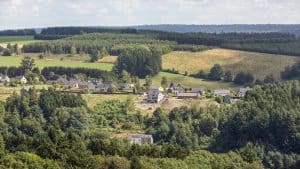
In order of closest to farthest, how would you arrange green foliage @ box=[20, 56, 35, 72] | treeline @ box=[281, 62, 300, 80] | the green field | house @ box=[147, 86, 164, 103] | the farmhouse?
1. the farmhouse
2. house @ box=[147, 86, 164, 103]
3. treeline @ box=[281, 62, 300, 80]
4. green foliage @ box=[20, 56, 35, 72]
5. the green field

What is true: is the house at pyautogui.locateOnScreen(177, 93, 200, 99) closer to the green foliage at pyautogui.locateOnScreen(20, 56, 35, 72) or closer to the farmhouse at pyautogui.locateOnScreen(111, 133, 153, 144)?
the farmhouse at pyautogui.locateOnScreen(111, 133, 153, 144)

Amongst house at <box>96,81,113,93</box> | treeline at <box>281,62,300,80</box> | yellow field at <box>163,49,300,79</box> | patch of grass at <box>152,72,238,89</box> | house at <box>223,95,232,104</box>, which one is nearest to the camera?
house at <box>223,95,232,104</box>

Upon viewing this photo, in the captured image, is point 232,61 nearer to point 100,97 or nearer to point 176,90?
point 176,90

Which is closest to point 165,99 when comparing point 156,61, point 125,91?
point 125,91

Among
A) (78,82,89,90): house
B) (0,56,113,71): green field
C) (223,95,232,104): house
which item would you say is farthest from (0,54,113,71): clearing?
(223,95,232,104): house

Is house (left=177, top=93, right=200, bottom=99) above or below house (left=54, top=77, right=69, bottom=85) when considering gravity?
above

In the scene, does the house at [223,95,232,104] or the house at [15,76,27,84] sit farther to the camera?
the house at [15,76,27,84]

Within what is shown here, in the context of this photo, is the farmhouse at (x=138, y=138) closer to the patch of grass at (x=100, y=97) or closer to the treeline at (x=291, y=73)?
the patch of grass at (x=100, y=97)

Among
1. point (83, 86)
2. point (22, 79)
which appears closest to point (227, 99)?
point (83, 86)
